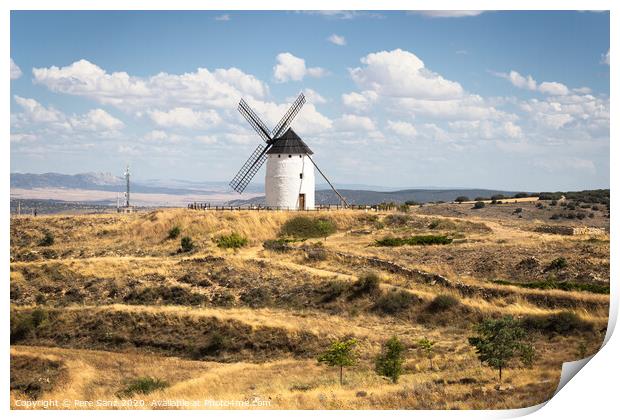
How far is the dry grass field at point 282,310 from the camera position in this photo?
62.8 feet

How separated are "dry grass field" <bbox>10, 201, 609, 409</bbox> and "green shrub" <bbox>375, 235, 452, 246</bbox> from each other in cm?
72

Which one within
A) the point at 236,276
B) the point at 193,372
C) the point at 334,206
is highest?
the point at 334,206

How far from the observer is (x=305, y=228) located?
41.0 metres

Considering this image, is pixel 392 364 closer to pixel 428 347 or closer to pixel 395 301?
pixel 428 347

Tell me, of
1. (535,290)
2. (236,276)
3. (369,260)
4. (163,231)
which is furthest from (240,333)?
(163,231)

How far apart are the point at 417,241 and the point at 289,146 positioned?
12125 millimetres

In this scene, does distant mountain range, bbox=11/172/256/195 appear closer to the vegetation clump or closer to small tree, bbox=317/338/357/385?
the vegetation clump

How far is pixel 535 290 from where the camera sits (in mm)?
25656

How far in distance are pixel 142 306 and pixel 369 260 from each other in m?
10.6

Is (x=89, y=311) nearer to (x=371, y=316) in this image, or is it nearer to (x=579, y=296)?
(x=371, y=316)

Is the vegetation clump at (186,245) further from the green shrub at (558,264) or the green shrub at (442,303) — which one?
the green shrub at (558,264)

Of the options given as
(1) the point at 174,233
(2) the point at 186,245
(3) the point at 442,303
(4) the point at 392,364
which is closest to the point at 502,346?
(4) the point at 392,364

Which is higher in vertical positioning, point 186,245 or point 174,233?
point 174,233
